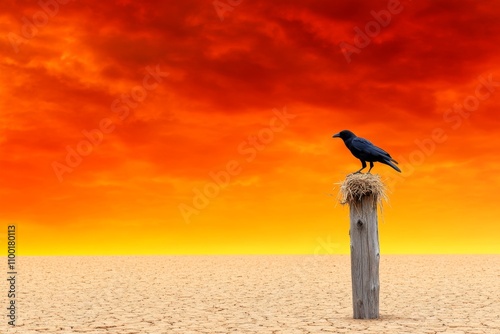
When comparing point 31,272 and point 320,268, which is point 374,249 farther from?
point 31,272

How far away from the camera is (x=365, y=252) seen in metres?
10.5

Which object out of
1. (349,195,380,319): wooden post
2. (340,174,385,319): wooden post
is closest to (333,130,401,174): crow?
(340,174,385,319): wooden post

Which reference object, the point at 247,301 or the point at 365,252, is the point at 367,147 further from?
the point at 247,301

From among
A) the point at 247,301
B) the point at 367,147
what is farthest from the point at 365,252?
the point at 247,301

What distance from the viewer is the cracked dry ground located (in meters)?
10.3

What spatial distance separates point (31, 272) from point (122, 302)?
9145mm

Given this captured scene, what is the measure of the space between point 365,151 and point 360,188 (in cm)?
63

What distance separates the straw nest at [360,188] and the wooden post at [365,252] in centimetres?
7

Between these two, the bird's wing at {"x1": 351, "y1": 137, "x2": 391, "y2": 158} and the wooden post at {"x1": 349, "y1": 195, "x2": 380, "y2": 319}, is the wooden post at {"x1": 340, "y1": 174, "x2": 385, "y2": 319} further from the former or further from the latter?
the bird's wing at {"x1": 351, "y1": 137, "x2": 391, "y2": 158}

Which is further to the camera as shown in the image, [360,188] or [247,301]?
[247,301]

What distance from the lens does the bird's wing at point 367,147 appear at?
34.2 feet

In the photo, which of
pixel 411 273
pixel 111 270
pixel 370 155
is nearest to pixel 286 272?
Result: pixel 411 273

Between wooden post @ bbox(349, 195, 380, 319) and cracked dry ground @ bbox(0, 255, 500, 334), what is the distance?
0.39 metres

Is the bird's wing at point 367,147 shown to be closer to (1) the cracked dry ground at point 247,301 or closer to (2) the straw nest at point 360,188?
(2) the straw nest at point 360,188
